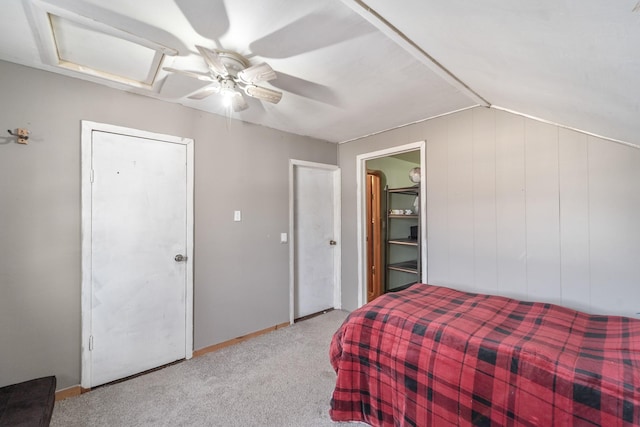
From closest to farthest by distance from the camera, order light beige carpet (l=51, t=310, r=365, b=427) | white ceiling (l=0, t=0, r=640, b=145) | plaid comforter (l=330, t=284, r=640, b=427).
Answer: white ceiling (l=0, t=0, r=640, b=145) → plaid comforter (l=330, t=284, r=640, b=427) → light beige carpet (l=51, t=310, r=365, b=427)

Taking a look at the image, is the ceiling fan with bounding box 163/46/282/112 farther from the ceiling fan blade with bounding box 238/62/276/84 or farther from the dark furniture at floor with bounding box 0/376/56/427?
the dark furniture at floor with bounding box 0/376/56/427

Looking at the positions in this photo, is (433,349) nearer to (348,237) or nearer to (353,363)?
(353,363)

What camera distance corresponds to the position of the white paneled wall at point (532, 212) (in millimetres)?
1975

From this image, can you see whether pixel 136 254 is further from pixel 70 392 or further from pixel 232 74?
pixel 232 74

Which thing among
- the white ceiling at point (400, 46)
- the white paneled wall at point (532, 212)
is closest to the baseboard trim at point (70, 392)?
the white ceiling at point (400, 46)

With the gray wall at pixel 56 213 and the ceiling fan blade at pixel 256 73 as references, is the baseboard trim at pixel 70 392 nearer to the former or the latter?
the gray wall at pixel 56 213

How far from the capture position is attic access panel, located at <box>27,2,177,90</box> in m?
1.46

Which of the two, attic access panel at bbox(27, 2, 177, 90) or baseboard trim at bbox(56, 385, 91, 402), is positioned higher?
attic access panel at bbox(27, 2, 177, 90)

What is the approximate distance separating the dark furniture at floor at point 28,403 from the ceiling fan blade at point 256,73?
223 centimetres

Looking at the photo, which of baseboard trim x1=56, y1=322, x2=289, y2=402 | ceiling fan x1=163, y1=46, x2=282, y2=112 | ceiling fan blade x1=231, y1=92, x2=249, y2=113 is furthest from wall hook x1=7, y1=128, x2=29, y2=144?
baseboard trim x1=56, y1=322, x2=289, y2=402

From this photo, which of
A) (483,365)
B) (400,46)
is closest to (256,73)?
(400,46)

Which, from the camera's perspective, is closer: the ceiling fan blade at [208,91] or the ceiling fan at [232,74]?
the ceiling fan at [232,74]

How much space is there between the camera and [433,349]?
4.79 feet

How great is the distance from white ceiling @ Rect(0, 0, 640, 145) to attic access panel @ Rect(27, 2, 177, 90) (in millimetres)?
13
